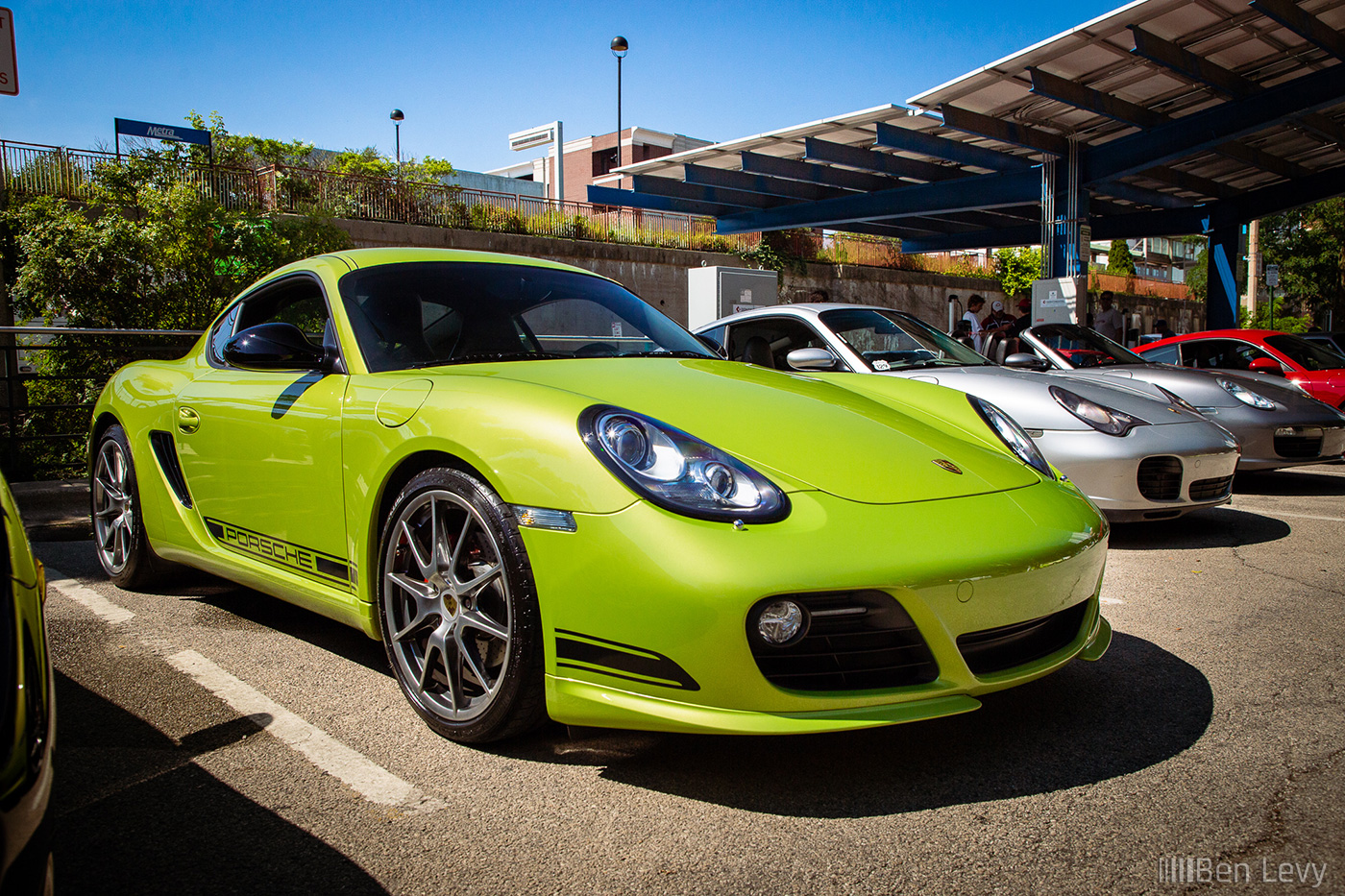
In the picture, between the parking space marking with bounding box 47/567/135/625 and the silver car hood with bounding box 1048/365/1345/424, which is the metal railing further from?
the silver car hood with bounding box 1048/365/1345/424

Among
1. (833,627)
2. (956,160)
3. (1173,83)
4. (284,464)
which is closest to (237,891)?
(833,627)

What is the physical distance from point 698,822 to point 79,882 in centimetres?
119

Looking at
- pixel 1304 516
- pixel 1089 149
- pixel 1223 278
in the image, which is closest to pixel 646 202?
pixel 1089 149

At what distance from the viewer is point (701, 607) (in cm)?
202

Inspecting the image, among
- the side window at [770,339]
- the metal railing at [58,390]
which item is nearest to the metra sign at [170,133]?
the metal railing at [58,390]

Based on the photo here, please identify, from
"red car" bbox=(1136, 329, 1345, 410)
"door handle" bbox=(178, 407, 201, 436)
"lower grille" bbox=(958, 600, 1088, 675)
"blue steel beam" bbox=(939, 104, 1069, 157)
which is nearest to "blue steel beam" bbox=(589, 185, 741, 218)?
"blue steel beam" bbox=(939, 104, 1069, 157)

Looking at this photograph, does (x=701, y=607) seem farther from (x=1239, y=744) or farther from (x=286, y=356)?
(x=286, y=356)

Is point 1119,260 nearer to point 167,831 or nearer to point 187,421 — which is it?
point 187,421

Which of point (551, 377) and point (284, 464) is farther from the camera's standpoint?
point (284, 464)

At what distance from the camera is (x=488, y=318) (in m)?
3.25

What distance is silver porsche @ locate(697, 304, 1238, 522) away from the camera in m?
4.94

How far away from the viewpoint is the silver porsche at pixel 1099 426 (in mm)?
4938

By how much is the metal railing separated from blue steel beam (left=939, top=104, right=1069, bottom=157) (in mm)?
10587

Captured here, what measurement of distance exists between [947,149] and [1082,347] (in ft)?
31.7
